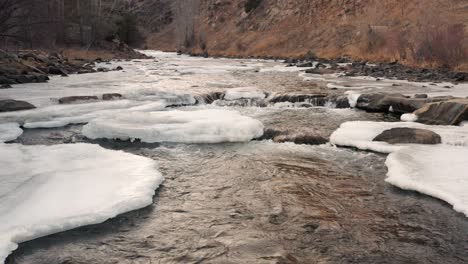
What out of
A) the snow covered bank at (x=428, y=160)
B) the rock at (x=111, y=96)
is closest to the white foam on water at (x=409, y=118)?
the snow covered bank at (x=428, y=160)

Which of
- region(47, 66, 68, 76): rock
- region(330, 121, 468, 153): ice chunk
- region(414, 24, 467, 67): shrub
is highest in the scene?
region(414, 24, 467, 67): shrub

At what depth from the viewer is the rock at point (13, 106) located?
423 inches

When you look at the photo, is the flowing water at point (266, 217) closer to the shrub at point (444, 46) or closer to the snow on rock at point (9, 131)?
the snow on rock at point (9, 131)

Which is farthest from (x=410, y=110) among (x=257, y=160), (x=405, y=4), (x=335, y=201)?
(x=405, y=4)

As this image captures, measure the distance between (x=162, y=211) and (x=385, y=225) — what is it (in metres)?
2.46

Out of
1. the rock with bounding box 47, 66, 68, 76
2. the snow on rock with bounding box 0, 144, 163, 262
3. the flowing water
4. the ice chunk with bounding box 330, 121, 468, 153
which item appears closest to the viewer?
the flowing water

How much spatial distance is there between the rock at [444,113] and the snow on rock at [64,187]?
6.29 m

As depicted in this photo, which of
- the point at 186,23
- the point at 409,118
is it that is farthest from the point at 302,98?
the point at 186,23

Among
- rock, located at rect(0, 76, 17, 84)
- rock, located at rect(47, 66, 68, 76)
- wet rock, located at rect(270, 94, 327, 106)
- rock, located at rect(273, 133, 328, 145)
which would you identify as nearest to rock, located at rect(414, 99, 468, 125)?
rock, located at rect(273, 133, 328, 145)

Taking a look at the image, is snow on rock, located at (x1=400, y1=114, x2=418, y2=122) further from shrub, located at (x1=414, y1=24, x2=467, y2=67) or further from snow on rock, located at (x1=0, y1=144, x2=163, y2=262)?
shrub, located at (x1=414, y1=24, x2=467, y2=67)

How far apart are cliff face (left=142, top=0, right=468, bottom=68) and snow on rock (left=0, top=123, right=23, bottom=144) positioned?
16.6 meters

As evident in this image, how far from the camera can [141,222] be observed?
476 cm

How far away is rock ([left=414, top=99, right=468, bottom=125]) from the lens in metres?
9.28

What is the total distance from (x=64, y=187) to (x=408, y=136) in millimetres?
5761
